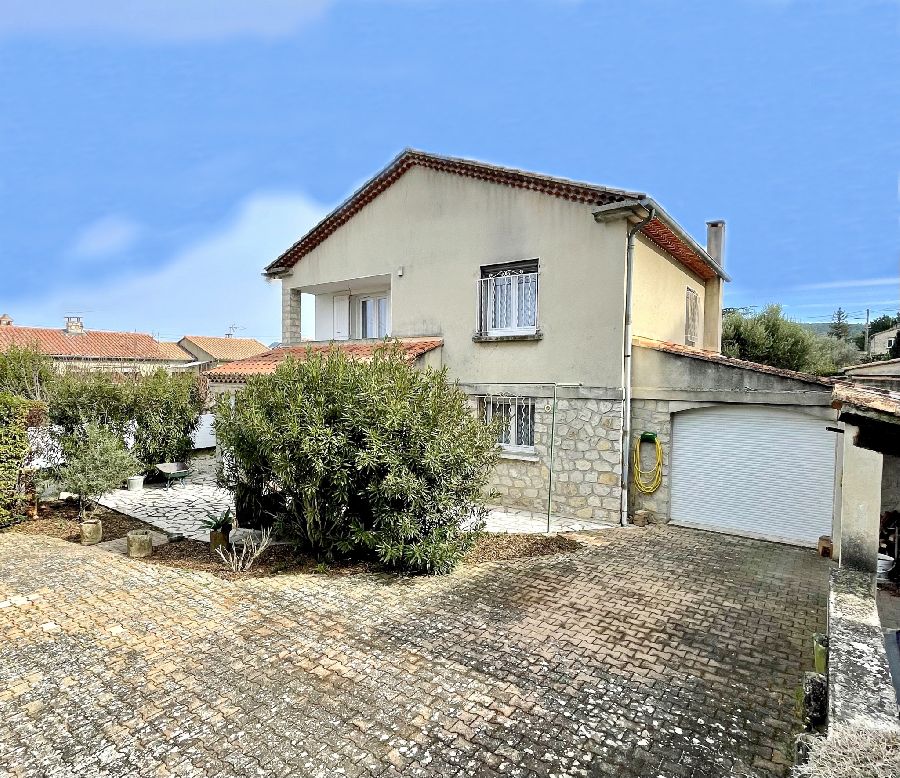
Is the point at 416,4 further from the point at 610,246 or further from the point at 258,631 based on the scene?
the point at 258,631

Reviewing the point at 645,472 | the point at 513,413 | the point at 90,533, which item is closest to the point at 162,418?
the point at 90,533

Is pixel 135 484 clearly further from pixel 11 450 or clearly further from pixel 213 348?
pixel 213 348

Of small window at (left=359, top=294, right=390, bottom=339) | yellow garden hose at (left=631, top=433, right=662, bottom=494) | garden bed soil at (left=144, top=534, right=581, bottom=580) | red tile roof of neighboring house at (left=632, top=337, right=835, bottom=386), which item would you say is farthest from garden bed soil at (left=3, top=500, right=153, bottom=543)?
red tile roof of neighboring house at (left=632, top=337, right=835, bottom=386)

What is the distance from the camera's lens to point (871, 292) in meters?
47.6

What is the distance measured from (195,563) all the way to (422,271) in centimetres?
912

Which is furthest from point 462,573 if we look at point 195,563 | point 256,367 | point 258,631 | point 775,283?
point 775,283

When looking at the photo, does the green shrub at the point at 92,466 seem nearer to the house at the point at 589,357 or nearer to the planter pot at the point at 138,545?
the planter pot at the point at 138,545

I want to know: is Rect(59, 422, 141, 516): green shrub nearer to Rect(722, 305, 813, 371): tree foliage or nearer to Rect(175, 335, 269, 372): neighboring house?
Rect(722, 305, 813, 371): tree foliage

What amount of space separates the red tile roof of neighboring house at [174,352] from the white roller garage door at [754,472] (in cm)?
5211

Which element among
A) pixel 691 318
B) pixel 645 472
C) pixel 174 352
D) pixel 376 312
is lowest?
pixel 645 472

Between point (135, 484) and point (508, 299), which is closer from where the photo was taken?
point (508, 299)

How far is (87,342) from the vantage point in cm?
4847

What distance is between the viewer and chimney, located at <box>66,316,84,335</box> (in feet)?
161

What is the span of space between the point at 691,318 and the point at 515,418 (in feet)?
22.9
